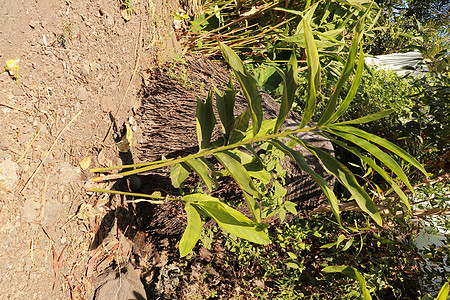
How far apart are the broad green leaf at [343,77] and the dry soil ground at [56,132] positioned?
3.65ft

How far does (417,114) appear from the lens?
2277mm

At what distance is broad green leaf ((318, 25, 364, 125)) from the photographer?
971mm

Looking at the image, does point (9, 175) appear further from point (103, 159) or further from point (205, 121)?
point (205, 121)

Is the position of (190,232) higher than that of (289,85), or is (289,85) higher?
(289,85)

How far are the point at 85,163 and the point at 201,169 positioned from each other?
64 cm

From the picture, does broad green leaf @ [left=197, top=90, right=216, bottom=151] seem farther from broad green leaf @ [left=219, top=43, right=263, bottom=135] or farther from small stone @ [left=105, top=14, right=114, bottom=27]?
small stone @ [left=105, top=14, right=114, bottom=27]

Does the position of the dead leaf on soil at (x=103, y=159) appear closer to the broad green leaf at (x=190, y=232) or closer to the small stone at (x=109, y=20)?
the broad green leaf at (x=190, y=232)

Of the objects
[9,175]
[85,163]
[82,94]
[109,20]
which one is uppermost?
[109,20]

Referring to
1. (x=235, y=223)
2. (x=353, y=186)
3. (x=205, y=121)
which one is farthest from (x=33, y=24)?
(x=353, y=186)

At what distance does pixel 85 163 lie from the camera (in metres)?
1.49

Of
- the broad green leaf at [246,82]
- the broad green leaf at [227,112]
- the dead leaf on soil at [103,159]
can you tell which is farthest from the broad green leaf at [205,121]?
the dead leaf on soil at [103,159]

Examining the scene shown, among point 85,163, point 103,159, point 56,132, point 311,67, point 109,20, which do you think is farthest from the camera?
point 109,20

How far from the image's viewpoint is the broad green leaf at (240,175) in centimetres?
114

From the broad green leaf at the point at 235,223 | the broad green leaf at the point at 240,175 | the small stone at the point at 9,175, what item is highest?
the small stone at the point at 9,175
